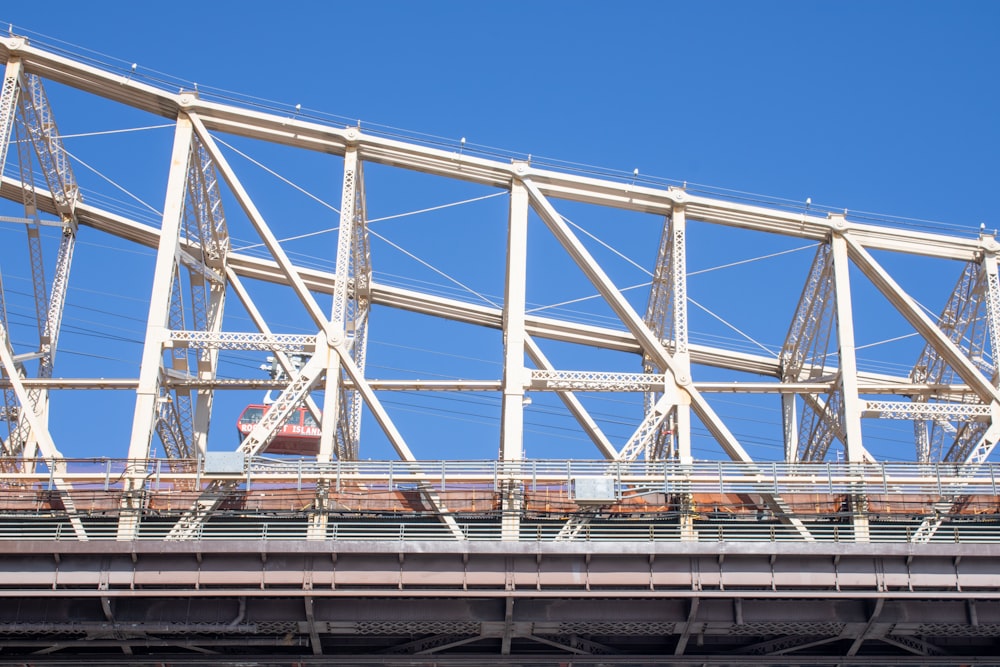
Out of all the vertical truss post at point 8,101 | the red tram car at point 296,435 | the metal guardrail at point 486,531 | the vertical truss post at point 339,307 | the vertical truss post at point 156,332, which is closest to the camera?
the metal guardrail at point 486,531

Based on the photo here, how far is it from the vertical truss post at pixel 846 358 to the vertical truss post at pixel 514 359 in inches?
427

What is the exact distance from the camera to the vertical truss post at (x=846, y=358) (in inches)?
1823

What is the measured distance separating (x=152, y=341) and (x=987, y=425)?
104 ft

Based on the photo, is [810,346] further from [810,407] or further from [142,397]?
[142,397]

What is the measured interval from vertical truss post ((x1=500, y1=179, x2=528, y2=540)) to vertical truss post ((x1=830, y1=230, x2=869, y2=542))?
10842 millimetres

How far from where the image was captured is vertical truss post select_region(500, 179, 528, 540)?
1690 inches

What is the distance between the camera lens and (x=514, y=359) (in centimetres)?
4600

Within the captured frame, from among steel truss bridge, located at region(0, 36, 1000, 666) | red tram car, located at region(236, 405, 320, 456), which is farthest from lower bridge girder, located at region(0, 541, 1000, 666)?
red tram car, located at region(236, 405, 320, 456)

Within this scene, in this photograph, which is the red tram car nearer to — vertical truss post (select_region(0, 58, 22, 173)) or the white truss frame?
the white truss frame

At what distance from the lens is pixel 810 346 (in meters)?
53.9

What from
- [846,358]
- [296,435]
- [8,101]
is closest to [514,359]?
[846,358]

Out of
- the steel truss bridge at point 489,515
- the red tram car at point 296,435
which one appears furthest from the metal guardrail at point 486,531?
the red tram car at point 296,435

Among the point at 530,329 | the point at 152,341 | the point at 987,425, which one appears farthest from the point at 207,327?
the point at 987,425

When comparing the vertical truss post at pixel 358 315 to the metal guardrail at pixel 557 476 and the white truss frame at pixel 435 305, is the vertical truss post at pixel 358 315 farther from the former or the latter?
the metal guardrail at pixel 557 476
